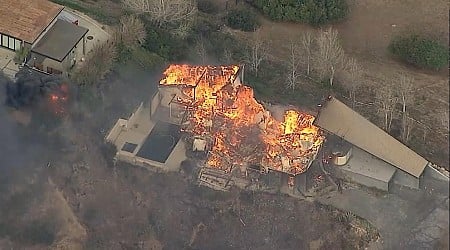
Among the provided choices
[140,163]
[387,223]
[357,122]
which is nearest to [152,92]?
[140,163]

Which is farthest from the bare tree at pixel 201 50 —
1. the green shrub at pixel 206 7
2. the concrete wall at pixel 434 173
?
the concrete wall at pixel 434 173

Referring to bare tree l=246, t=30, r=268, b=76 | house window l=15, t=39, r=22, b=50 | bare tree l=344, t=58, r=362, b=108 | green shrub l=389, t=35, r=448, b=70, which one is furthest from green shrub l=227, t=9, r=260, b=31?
house window l=15, t=39, r=22, b=50

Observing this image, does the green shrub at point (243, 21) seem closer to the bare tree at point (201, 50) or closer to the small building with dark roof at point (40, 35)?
the bare tree at point (201, 50)

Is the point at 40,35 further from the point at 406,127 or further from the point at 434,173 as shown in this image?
the point at 434,173

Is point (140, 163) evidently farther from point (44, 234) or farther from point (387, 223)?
point (387, 223)

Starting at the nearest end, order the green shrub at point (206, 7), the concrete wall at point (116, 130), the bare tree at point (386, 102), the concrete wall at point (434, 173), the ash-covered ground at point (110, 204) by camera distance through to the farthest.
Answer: the concrete wall at point (434, 173), the ash-covered ground at point (110, 204), the concrete wall at point (116, 130), the bare tree at point (386, 102), the green shrub at point (206, 7)

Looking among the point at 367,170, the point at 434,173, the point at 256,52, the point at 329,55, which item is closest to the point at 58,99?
the point at 256,52
